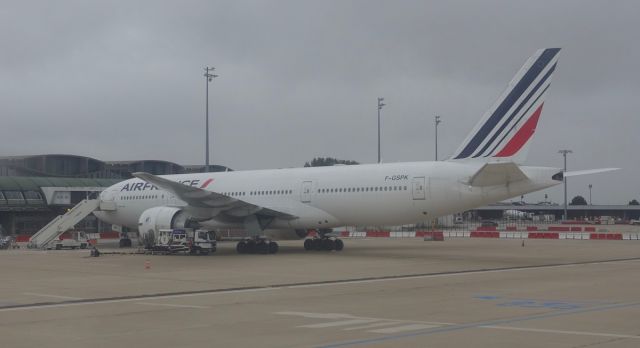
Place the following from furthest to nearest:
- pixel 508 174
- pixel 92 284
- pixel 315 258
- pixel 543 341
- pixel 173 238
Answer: pixel 173 238 → pixel 315 258 → pixel 508 174 → pixel 92 284 → pixel 543 341

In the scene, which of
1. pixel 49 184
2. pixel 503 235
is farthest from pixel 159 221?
pixel 503 235

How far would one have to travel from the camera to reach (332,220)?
31.3 m

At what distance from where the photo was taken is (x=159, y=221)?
32.0 m

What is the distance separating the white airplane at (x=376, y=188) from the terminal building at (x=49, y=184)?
583 inches

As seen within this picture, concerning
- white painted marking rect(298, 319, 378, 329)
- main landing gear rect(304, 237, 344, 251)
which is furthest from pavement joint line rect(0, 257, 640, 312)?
main landing gear rect(304, 237, 344, 251)

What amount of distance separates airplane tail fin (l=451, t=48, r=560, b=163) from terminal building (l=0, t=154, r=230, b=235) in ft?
85.0

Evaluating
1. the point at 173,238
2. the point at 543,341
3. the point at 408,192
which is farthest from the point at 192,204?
the point at 543,341

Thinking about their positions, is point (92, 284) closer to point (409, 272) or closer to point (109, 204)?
point (409, 272)

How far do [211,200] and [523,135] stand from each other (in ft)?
40.0

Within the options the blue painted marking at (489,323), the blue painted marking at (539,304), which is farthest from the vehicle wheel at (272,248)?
the blue painted marking at (489,323)

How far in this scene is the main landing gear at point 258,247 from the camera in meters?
31.6

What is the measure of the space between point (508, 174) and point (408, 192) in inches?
163

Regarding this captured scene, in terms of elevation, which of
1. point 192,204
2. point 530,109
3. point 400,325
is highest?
point 530,109

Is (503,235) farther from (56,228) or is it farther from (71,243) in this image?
(56,228)
